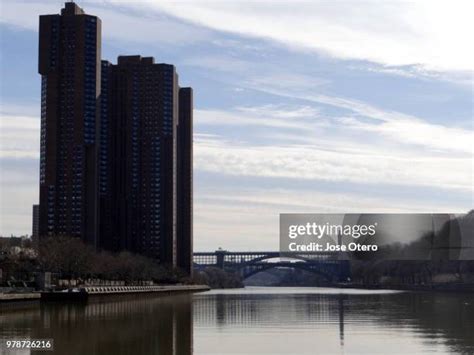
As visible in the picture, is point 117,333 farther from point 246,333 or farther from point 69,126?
point 69,126

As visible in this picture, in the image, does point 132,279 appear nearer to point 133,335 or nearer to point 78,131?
point 78,131

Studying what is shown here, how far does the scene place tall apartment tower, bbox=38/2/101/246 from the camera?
18250 cm

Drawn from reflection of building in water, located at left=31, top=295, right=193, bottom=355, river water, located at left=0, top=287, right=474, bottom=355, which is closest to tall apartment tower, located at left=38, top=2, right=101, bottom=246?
reflection of building in water, located at left=31, top=295, right=193, bottom=355

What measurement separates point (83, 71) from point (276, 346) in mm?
150926

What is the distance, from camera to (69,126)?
182 m

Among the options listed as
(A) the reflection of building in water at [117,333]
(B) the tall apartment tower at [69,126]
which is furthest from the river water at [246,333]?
(B) the tall apartment tower at [69,126]

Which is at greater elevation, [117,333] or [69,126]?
[69,126]

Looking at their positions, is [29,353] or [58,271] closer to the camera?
[29,353]

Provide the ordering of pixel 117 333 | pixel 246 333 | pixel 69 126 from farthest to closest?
pixel 69 126
pixel 246 333
pixel 117 333

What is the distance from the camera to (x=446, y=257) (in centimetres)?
17038

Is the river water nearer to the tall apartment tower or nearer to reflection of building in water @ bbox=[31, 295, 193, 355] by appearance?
reflection of building in water @ bbox=[31, 295, 193, 355]

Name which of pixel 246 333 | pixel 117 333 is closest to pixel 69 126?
pixel 117 333

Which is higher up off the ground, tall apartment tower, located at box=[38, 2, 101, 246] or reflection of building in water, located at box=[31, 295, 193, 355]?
tall apartment tower, located at box=[38, 2, 101, 246]

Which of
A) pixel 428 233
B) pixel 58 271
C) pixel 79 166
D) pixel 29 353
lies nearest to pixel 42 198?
pixel 79 166
